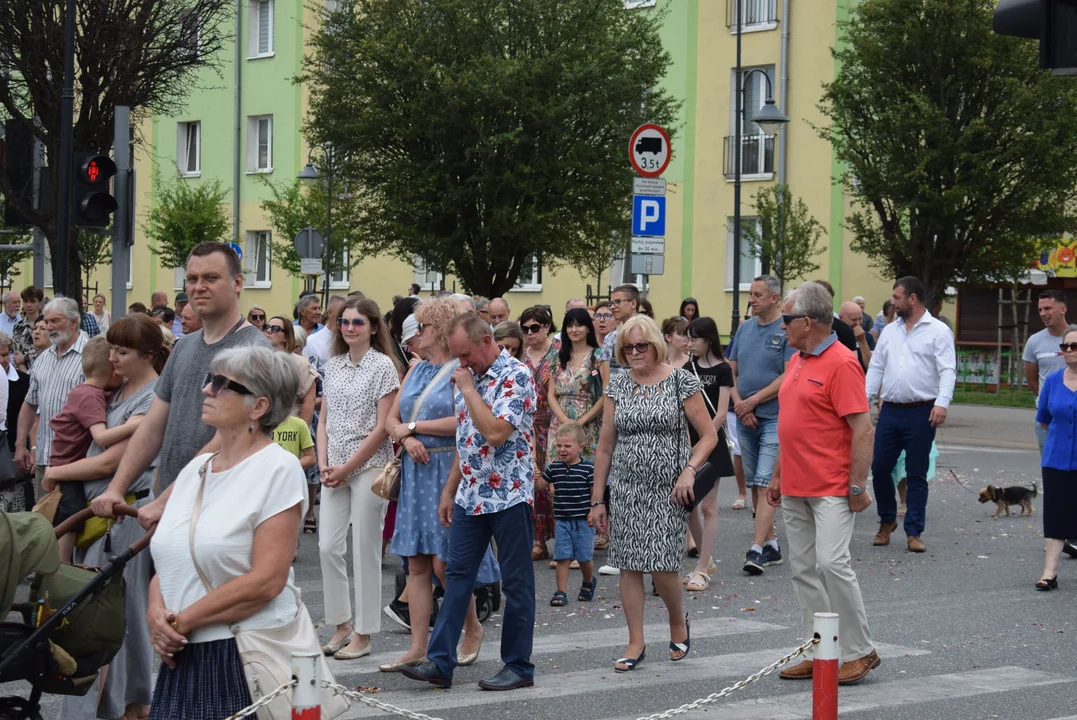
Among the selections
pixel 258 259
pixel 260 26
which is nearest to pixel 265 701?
pixel 258 259

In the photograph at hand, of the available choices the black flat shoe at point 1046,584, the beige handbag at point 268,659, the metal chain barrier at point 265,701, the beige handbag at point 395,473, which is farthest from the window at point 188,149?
the metal chain barrier at point 265,701

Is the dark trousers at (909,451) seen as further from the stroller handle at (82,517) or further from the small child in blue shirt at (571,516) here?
the stroller handle at (82,517)

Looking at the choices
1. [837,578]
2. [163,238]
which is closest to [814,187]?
[163,238]

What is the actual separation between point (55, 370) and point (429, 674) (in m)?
3.26

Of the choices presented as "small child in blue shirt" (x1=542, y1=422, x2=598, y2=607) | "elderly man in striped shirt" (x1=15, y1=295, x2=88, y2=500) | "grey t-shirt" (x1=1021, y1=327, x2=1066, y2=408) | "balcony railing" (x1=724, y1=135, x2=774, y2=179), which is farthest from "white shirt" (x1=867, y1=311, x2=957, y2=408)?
"balcony railing" (x1=724, y1=135, x2=774, y2=179)

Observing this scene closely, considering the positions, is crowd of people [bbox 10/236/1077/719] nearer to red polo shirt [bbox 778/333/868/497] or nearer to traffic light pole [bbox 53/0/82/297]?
red polo shirt [bbox 778/333/868/497]

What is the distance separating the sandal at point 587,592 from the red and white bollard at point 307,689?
19.2 ft

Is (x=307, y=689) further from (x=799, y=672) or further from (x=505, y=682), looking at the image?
(x=799, y=672)

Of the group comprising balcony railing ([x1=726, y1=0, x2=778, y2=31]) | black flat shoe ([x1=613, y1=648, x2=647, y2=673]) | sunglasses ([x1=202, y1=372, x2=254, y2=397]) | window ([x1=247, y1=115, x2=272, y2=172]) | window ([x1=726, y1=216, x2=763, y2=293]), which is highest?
balcony railing ([x1=726, y1=0, x2=778, y2=31])

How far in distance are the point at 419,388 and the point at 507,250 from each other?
21.7m

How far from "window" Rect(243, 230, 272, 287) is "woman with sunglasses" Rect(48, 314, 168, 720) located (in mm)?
39550

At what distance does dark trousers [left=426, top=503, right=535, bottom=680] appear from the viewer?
6996 millimetres

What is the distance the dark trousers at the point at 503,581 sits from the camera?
700cm

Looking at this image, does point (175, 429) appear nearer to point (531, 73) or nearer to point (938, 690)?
point (938, 690)
